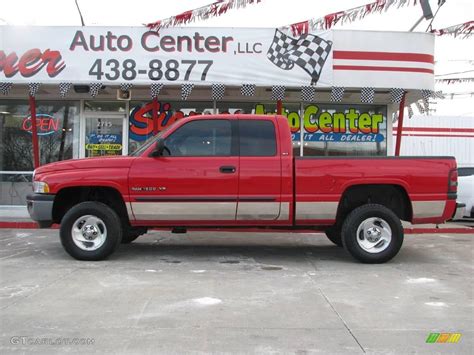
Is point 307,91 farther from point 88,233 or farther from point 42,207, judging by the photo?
point 42,207

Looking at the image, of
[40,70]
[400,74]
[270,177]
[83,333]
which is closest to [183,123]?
[270,177]

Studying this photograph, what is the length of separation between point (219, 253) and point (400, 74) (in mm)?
5865

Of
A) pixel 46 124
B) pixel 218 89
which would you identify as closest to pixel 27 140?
pixel 46 124

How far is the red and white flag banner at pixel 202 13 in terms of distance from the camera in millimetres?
10141

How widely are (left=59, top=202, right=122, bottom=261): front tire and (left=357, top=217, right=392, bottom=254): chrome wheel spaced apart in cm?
354

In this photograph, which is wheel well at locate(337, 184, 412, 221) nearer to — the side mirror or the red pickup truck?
the red pickup truck

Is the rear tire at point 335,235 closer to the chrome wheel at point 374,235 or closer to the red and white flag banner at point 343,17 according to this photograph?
the chrome wheel at point 374,235

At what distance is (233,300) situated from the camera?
5.33 meters

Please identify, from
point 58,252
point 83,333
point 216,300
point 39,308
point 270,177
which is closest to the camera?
point 83,333

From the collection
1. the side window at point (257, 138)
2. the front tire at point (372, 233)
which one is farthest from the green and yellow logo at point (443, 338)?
the side window at point (257, 138)

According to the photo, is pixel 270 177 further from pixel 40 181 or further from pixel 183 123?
pixel 40 181

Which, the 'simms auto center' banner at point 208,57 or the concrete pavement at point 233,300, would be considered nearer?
the concrete pavement at point 233,300

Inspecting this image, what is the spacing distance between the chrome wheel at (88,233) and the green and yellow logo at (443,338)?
465cm

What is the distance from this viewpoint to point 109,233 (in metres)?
7.15
